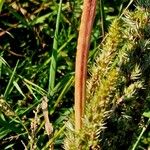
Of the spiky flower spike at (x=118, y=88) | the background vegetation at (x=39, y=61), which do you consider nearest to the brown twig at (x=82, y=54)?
the spiky flower spike at (x=118, y=88)

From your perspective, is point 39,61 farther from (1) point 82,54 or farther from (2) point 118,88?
(1) point 82,54

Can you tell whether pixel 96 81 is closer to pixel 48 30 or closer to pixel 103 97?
pixel 103 97

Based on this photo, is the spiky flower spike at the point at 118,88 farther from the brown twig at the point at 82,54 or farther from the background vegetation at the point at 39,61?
the background vegetation at the point at 39,61

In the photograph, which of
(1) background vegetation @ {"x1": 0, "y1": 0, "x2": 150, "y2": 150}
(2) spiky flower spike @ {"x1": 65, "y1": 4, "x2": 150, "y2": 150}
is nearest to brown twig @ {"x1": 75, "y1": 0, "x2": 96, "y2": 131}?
(2) spiky flower spike @ {"x1": 65, "y1": 4, "x2": 150, "y2": 150}

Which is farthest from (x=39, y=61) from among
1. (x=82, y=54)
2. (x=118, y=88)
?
(x=82, y=54)

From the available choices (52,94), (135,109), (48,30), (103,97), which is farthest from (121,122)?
(48,30)
